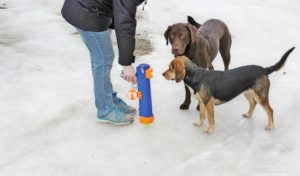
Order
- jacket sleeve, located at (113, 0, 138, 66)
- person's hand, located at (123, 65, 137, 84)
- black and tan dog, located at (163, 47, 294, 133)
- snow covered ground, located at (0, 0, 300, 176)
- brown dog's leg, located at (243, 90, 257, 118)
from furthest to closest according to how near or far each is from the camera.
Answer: brown dog's leg, located at (243, 90, 257, 118), black and tan dog, located at (163, 47, 294, 133), snow covered ground, located at (0, 0, 300, 176), person's hand, located at (123, 65, 137, 84), jacket sleeve, located at (113, 0, 138, 66)

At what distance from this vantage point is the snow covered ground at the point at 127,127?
397cm

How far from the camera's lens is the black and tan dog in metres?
4.29

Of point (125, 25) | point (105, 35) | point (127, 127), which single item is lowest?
point (127, 127)

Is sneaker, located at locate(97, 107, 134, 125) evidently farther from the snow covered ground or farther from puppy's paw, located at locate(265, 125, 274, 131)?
puppy's paw, located at locate(265, 125, 274, 131)

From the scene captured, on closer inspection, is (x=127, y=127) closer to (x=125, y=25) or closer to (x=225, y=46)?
(x=125, y=25)

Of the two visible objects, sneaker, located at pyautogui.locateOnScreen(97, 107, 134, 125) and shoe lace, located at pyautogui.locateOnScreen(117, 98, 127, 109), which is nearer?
sneaker, located at pyautogui.locateOnScreen(97, 107, 134, 125)

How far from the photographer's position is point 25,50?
696 cm

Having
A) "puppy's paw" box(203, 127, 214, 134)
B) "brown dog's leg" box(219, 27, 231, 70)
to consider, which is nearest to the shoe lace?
"puppy's paw" box(203, 127, 214, 134)

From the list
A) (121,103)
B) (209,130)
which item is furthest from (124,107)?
(209,130)

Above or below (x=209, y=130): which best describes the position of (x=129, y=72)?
above

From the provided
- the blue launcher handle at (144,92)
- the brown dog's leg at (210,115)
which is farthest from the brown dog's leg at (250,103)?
the blue launcher handle at (144,92)

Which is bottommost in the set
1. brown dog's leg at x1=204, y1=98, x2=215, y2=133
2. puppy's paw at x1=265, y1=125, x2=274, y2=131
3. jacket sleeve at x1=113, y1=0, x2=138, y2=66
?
puppy's paw at x1=265, y1=125, x2=274, y2=131

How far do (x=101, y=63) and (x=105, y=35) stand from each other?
12.8 inches

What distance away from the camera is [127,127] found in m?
4.69
